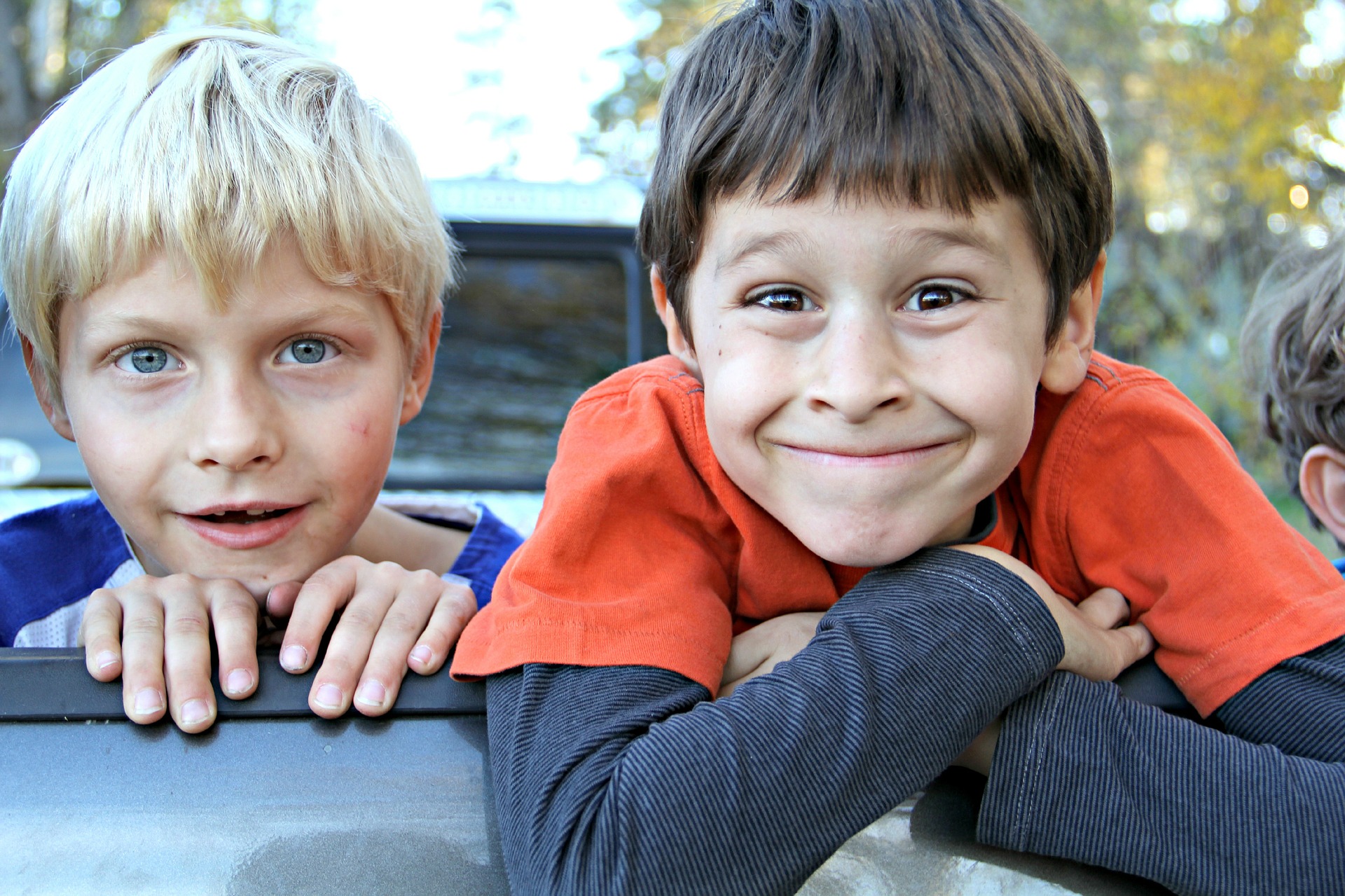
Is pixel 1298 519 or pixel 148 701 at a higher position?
pixel 148 701

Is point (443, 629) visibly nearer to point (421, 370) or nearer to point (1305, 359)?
point (421, 370)

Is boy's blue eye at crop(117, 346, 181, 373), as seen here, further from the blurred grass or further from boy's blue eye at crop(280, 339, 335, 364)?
the blurred grass

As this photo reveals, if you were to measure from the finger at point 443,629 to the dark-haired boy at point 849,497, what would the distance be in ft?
0.17

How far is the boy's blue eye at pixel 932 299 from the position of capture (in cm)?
140

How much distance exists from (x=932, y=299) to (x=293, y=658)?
900 mm

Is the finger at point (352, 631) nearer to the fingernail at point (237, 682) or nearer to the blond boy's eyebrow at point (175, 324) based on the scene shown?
the fingernail at point (237, 682)

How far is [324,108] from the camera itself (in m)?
1.85

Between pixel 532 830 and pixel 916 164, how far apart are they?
90cm

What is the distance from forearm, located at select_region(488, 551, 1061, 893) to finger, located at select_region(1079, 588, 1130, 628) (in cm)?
31

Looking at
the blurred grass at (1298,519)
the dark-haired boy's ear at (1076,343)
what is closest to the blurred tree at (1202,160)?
the blurred grass at (1298,519)

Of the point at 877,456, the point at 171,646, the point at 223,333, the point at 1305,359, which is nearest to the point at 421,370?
the point at 223,333

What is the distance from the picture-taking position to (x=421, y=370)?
80.5 inches

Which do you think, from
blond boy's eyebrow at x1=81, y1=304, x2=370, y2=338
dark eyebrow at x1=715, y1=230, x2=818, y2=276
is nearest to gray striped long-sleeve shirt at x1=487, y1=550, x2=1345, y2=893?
dark eyebrow at x1=715, y1=230, x2=818, y2=276

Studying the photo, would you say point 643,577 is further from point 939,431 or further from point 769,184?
point 769,184
